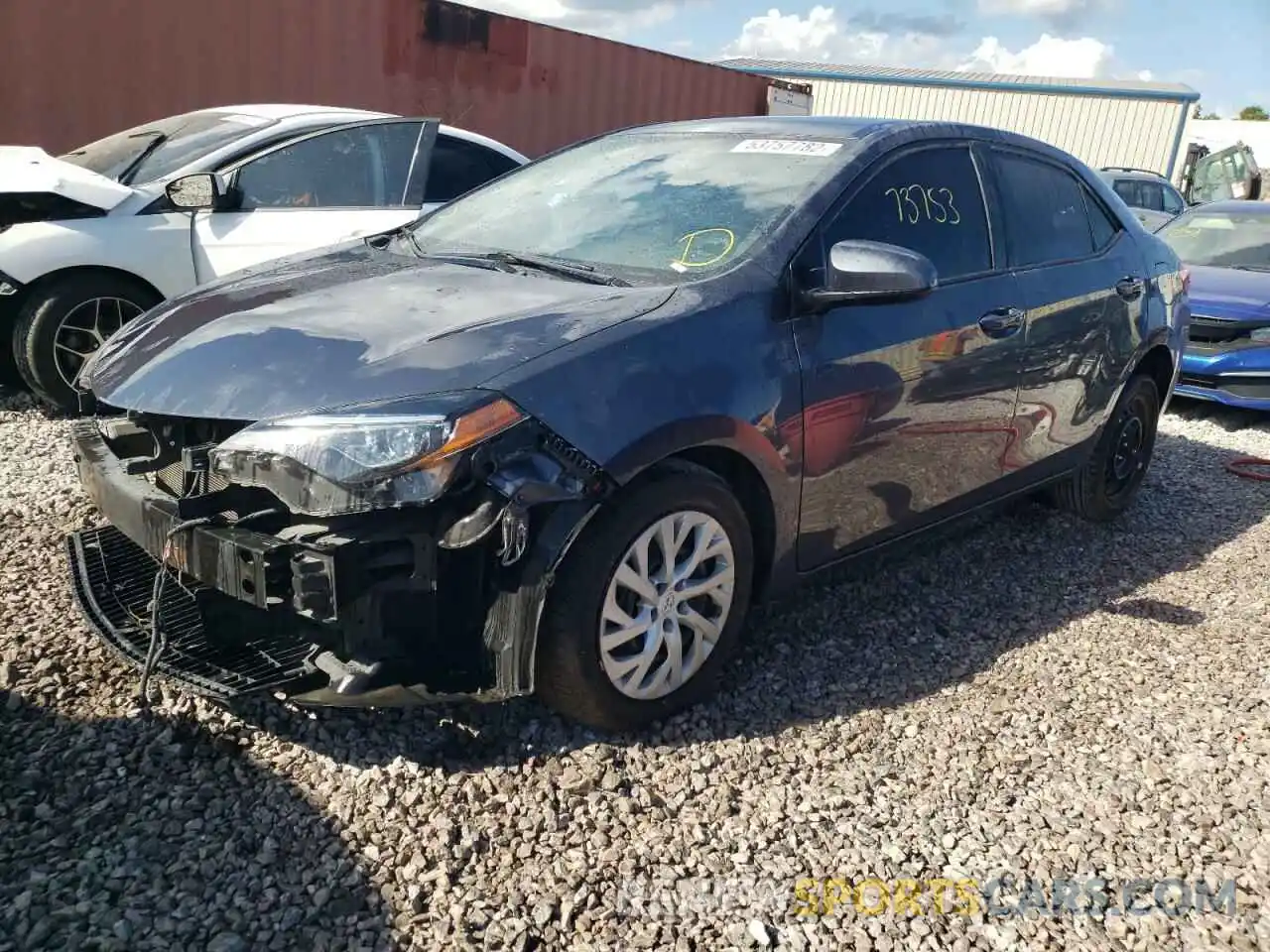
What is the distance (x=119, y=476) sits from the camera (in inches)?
112

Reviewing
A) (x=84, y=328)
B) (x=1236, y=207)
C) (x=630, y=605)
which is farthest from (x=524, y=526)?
(x=1236, y=207)

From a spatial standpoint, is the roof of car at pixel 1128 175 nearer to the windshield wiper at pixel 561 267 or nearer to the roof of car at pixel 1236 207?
the roof of car at pixel 1236 207

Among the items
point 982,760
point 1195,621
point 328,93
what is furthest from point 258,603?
point 328,93

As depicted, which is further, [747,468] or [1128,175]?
[1128,175]

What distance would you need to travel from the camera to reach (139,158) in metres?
5.77

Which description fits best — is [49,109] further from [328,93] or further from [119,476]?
[119,476]

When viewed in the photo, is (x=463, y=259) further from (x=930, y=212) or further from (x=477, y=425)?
(x=930, y=212)

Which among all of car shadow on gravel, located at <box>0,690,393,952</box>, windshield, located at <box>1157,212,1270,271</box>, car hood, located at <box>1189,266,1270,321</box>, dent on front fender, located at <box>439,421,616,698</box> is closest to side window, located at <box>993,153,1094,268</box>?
dent on front fender, located at <box>439,421,616,698</box>

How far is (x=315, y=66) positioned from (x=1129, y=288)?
7835mm

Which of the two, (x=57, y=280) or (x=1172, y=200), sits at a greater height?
(x=1172, y=200)

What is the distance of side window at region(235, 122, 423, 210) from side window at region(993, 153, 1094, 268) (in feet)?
10.9

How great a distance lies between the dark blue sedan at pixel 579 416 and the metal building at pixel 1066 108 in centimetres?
2912

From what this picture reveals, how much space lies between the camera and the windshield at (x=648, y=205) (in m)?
3.15

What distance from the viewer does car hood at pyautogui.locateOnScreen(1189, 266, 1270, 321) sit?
23.5 feet
